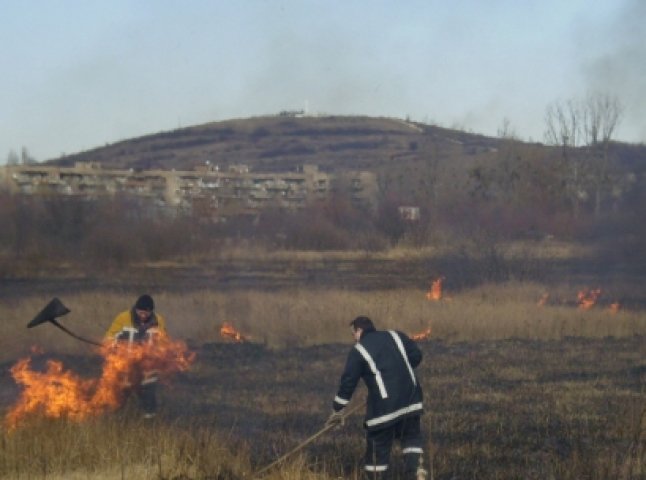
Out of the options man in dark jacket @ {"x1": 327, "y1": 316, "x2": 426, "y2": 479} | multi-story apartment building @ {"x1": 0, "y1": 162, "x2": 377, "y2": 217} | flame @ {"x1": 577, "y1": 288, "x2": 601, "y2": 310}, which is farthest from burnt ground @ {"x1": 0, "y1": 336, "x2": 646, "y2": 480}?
multi-story apartment building @ {"x1": 0, "y1": 162, "x2": 377, "y2": 217}

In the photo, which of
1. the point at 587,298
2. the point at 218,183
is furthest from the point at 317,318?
the point at 218,183

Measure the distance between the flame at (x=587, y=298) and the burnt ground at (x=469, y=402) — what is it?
3.50 meters

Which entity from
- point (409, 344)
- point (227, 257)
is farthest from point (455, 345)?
point (227, 257)

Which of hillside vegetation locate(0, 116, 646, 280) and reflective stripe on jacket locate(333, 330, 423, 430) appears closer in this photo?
reflective stripe on jacket locate(333, 330, 423, 430)

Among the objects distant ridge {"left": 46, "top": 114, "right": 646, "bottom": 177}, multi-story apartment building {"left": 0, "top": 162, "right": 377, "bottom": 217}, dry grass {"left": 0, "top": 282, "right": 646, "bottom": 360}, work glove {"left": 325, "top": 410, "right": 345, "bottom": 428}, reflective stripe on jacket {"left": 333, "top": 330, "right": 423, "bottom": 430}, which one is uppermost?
distant ridge {"left": 46, "top": 114, "right": 646, "bottom": 177}

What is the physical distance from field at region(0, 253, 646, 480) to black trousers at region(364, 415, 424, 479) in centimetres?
41

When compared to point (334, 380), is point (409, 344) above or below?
above

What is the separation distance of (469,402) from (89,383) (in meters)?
5.43

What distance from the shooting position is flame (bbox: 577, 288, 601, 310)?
79.0 ft

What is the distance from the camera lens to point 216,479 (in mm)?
8695

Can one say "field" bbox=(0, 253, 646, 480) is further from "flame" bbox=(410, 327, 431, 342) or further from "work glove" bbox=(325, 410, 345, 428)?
"work glove" bbox=(325, 410, 345, 428)

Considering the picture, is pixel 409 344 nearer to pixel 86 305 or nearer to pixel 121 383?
pixel 121 383

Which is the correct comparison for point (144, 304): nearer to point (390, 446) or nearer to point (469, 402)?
point (390, 446)

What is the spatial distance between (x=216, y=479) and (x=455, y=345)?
11.7 meters
